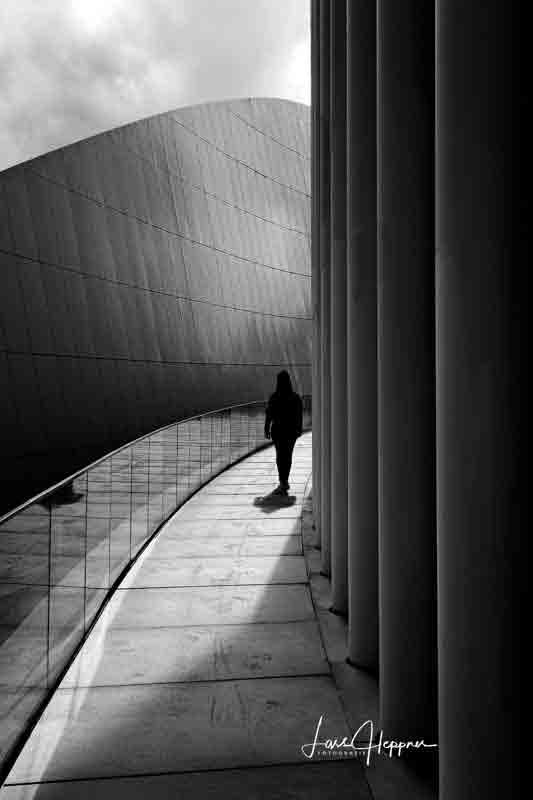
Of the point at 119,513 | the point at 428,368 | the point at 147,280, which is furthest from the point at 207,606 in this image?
the point at 147,280

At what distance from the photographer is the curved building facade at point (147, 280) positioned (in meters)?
14.8

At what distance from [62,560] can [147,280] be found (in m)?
16.2

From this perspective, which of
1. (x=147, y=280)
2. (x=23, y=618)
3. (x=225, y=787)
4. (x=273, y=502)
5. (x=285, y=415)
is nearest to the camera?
(x=225, y=787)

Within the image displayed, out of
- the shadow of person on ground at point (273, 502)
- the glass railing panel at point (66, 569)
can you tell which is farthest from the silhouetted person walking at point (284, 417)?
the glass railing panel at point (66, 569)

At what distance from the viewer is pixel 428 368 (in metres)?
4.11

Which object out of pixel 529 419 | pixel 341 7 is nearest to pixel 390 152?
pixel 529 419

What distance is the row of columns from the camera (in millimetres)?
2709

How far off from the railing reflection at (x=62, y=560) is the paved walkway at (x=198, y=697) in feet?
0.69

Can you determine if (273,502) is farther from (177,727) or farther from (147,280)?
(147,280)

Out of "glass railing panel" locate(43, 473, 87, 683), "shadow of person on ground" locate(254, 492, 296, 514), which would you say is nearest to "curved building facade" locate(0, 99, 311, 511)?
"shadow of person on ground" locate(254, 492, 296, 514)

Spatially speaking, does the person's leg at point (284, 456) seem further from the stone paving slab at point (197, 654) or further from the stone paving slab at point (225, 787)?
the stone paving slab at point (225, 787)

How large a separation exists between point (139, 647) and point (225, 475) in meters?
10.5

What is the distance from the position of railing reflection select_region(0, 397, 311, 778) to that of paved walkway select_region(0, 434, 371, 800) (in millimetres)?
211

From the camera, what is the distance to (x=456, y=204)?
9.34 feet
